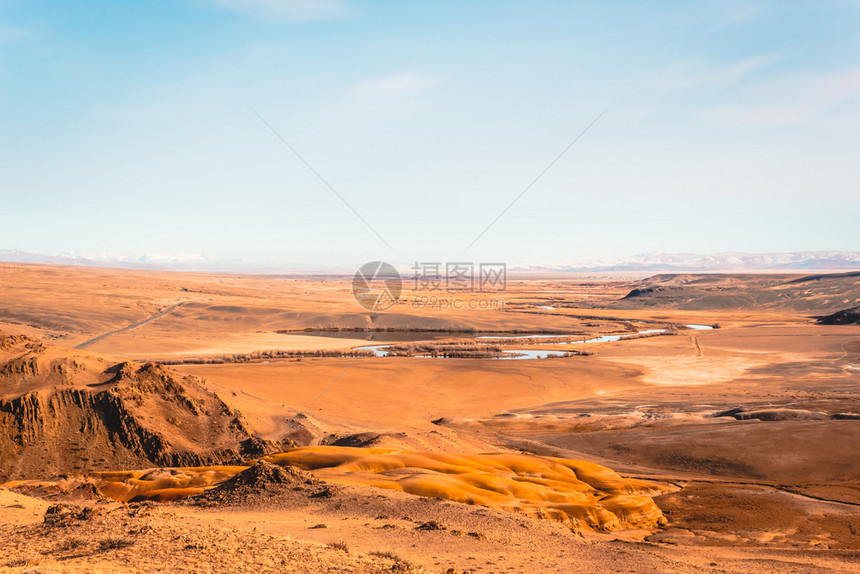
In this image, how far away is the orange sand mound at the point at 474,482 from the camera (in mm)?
16469

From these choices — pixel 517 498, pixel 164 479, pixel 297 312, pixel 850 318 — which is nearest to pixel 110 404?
pixel 164 479

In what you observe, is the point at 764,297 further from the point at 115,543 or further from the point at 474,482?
the point at 115,543

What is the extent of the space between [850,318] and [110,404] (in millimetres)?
82307

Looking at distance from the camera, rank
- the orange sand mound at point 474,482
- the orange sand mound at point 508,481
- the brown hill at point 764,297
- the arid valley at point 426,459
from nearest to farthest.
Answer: the arid valley at point 426,459
the orange sand mound at point 474,482
the orange sand mound at point 508,481
the brown hill at point 764,297

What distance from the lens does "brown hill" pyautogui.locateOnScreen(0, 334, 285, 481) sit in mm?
20422

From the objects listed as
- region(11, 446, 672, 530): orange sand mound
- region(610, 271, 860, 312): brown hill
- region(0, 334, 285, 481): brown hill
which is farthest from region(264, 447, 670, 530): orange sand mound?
region(610, 271, 860, 312): brown hill

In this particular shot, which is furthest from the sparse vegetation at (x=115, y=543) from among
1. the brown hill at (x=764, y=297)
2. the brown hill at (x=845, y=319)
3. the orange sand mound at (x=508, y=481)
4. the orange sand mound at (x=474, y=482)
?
the brown hill at (x=764, y=297)

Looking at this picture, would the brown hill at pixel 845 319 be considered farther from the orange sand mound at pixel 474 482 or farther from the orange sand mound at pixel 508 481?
the orange sand mound at pixel 508 481

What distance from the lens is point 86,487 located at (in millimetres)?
16109

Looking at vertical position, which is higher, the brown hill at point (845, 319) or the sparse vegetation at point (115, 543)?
the sparse vegetation at point (115, 543)

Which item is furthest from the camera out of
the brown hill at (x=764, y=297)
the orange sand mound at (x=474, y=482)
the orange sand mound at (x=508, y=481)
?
the brown hill at (x=764, y=297)

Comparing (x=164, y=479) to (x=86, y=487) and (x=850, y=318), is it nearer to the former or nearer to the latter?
(x=86, y=487)

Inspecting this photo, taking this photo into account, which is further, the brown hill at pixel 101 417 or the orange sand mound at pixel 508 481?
the brown hill at pixel 101 417

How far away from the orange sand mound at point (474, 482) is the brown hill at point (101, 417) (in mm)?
2867
